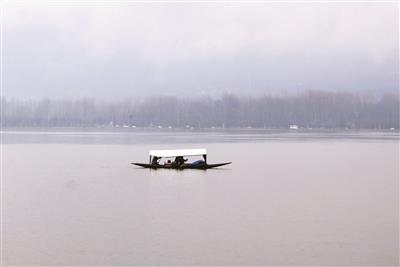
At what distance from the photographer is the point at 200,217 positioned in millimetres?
19688

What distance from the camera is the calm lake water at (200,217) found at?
14742mm

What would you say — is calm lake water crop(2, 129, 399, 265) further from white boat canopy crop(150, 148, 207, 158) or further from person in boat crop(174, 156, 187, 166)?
white boat canopy crop(150, 148, 207, 158)

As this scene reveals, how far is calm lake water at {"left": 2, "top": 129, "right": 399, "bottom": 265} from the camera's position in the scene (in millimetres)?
14742

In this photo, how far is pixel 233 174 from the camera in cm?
3325

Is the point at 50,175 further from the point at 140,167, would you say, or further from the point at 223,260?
the point at 223,260

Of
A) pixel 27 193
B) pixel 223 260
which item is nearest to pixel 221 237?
pixel 223 260

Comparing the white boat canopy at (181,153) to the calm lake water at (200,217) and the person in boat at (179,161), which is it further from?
the calm lake water at (200,217)

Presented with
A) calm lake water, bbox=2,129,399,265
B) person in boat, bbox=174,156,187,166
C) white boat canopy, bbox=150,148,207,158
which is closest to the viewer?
calm lake water, bbox=2,129,399,265

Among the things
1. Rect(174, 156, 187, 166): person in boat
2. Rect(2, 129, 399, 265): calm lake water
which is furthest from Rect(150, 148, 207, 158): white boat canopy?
Rect(2, 129, 399, 265): calm lake water

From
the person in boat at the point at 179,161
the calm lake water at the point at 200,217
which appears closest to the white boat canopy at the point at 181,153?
the person in boat at the point at 179,161

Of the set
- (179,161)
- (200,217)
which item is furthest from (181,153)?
(200,217)

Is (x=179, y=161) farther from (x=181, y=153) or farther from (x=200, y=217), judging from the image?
(x=200, y=217)

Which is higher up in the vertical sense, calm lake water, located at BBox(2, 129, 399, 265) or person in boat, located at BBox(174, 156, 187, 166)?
person in boat, located at BBox(174, 156, 187, 166)

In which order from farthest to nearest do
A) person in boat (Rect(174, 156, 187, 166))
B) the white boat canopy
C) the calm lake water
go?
person in boat (Rect(174, 156, 187, 166))
the white boat canopy
the calm lake water
